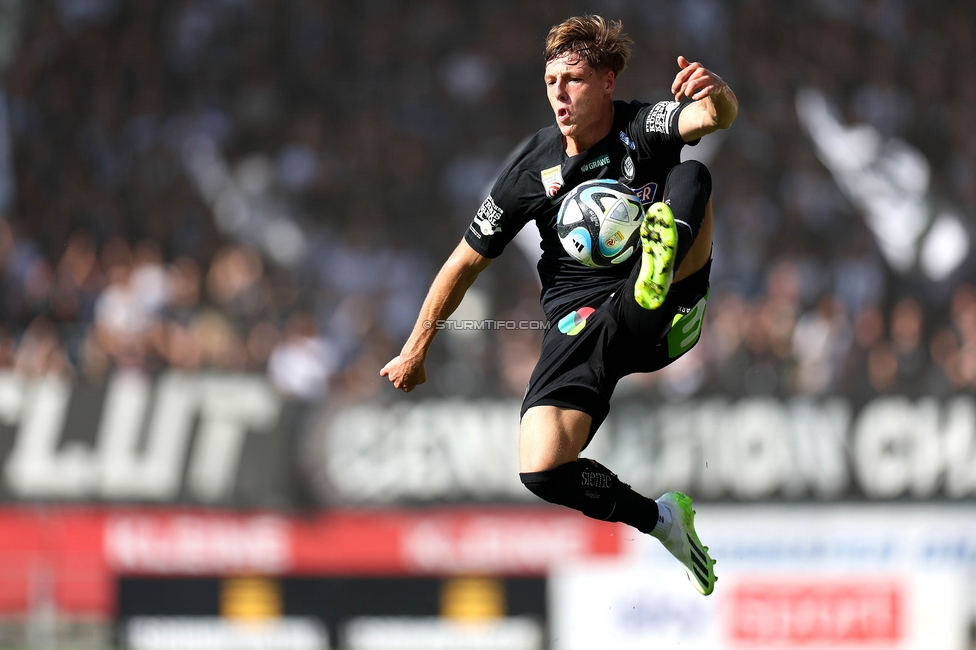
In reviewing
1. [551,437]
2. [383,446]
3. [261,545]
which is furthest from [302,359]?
[551,437]

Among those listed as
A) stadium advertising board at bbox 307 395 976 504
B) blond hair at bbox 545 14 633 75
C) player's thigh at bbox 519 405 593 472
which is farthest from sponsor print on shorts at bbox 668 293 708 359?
stadium advertising board at bbox 307 395 976 504

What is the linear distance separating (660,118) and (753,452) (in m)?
6.04

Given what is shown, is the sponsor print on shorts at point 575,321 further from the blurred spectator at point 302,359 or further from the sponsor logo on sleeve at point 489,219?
the blurred spectator at point 302,359

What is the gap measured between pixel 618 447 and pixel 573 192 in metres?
5.53

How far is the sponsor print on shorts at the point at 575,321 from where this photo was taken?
598 centimetres

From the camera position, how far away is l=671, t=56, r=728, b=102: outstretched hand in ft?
17.4

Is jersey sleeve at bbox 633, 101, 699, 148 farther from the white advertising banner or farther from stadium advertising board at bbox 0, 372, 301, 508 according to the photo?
stadium advertising board at bbox 0, 372, 301, 508

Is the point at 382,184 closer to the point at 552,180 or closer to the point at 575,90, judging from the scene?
the point at 552,180

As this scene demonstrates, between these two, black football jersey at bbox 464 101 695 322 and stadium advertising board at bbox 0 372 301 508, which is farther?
stadium advertising board at bbox 0 372 301 508

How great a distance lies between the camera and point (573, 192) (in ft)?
18.9

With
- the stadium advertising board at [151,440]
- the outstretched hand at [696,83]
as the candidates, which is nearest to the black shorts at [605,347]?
the outstretched hand at [696,83]

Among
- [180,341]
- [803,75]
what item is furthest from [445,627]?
[803,75]

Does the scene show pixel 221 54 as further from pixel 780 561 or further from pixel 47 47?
pixel 780 561

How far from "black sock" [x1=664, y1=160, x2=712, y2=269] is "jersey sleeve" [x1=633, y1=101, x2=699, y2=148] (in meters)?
0.13
